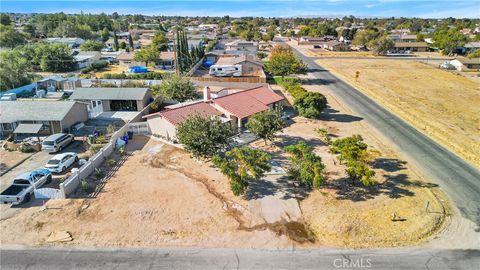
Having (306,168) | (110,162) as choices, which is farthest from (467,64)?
(110,162)

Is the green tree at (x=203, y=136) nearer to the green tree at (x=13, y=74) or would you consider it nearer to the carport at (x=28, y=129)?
the carport at (x=28, y=129)

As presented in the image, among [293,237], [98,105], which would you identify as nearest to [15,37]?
[98,105]

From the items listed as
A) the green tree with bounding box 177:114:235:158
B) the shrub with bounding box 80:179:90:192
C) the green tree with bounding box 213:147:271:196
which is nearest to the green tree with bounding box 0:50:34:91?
the shrub with bounding box 80:179:90:192

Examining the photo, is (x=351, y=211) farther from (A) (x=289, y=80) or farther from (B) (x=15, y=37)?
(B) (x=15, y=37)

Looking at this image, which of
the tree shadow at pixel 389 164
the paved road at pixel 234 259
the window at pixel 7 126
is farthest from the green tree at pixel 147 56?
the paved road at pixel 234 259

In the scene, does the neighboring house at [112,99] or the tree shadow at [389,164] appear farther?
the neighboring house at [112,99]

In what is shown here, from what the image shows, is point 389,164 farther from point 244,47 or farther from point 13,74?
point 244,47
